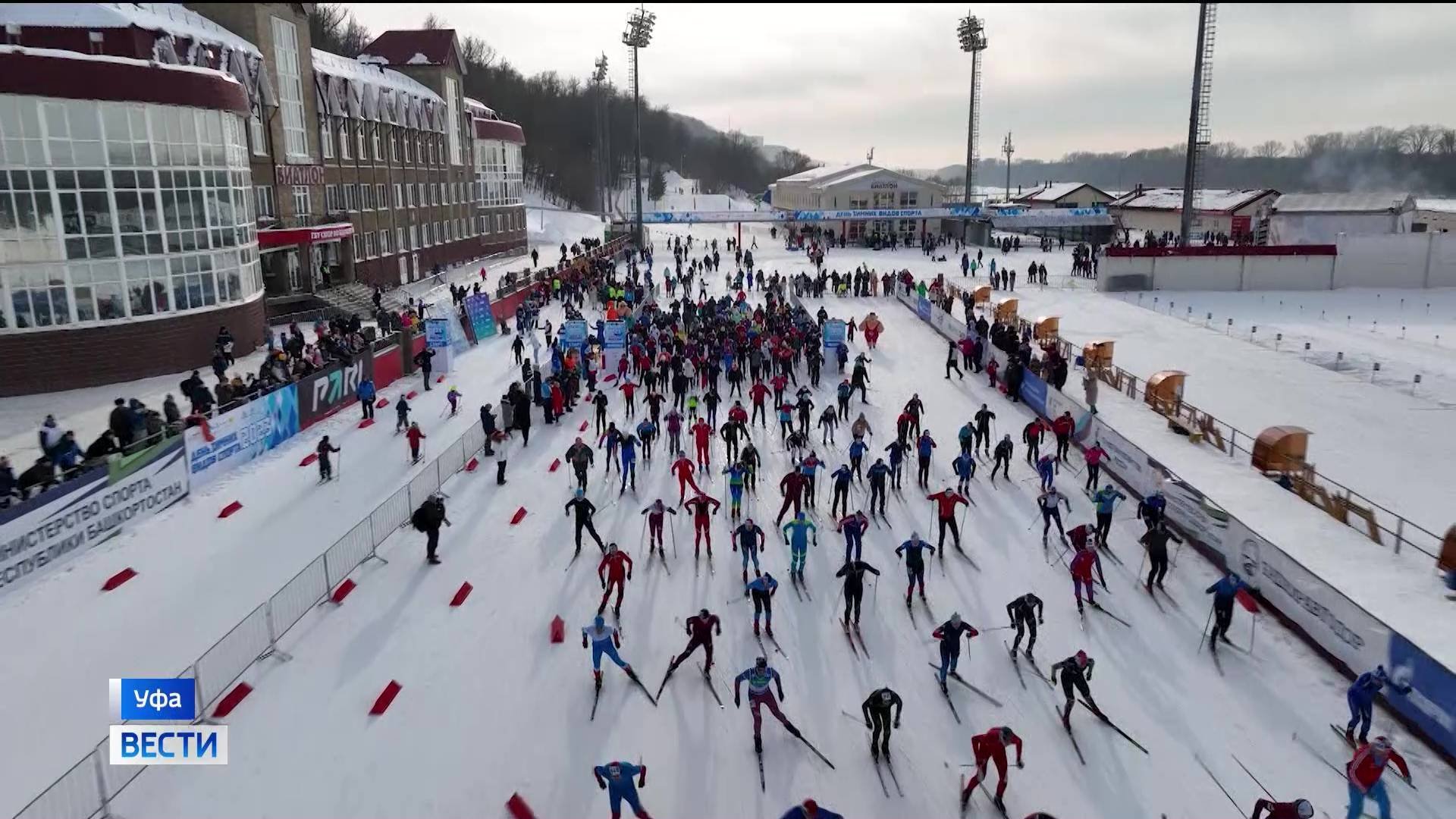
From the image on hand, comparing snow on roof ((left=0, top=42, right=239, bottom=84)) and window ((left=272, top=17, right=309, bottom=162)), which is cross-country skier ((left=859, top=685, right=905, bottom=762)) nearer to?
snow on roof ((left=0, top=42, right=239, bottom=84))

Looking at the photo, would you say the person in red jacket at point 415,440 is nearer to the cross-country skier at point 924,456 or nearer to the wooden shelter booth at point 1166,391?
the cross-country skier at point 924,456

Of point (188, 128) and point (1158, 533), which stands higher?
point (188, 128)

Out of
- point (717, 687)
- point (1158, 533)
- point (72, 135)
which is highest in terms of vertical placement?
point (72, 135)

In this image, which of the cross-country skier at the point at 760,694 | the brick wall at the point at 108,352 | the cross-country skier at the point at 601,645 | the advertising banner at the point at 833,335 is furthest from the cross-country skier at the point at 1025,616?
the brick wall at the point at 108,352

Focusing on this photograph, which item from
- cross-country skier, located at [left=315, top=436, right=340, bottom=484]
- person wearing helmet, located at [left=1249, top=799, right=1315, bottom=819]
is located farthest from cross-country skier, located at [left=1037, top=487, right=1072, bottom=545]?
cross-country skier, located at [left=315, top=436, right=340, bottom=484]

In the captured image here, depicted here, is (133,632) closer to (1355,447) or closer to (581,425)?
(581,425)

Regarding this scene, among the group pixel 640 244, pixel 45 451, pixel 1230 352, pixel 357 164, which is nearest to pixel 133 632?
pixel 45 451

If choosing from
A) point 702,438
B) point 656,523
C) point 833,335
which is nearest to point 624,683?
point 656,523

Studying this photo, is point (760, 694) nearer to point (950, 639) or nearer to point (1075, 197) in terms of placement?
point (950, 639)
